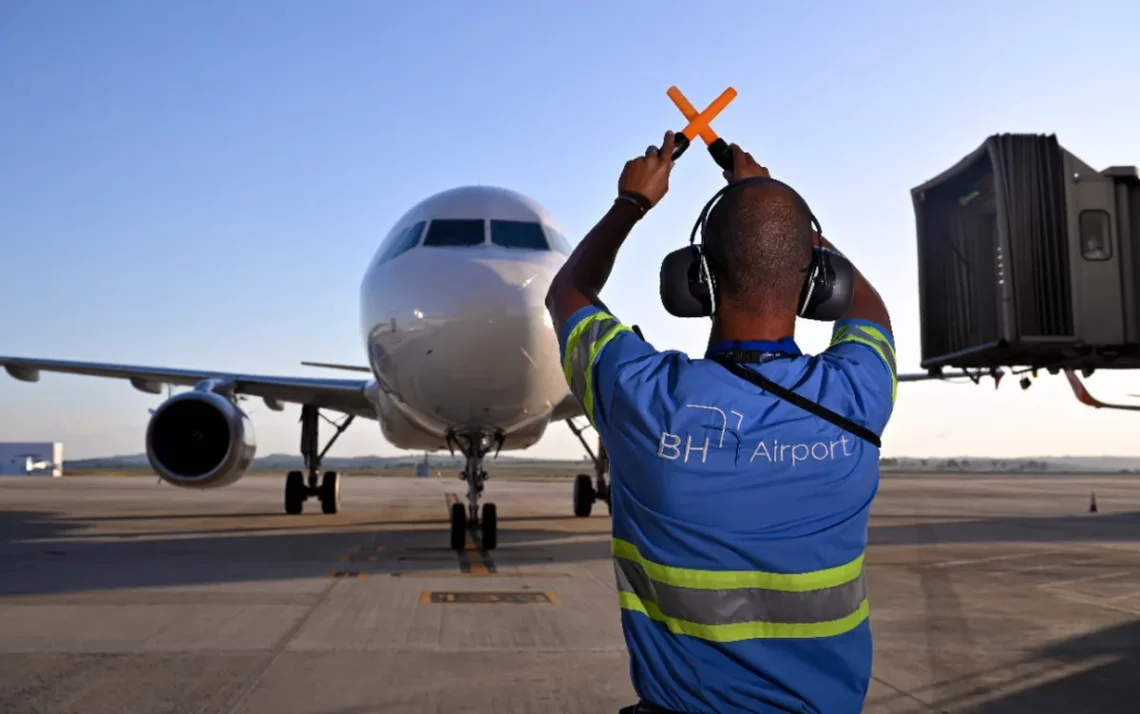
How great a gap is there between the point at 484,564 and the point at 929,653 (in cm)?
481

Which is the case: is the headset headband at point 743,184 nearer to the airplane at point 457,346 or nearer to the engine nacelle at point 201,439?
the airplane at point 457,346

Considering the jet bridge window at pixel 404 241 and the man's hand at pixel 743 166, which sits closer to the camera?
the man's hand at pixel 743 166

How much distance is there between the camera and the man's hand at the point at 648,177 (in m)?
1.84

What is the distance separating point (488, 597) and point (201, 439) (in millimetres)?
7176

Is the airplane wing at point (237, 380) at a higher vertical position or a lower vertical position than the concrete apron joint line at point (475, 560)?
higher

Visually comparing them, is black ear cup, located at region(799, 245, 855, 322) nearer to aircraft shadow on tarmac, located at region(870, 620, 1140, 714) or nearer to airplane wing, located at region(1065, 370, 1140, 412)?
aircraft shadow on tarmac, located at region(870, 620, 1140, 714)

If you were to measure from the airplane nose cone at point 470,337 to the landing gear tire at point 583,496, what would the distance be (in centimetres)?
676

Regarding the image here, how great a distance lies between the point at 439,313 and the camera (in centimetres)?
880

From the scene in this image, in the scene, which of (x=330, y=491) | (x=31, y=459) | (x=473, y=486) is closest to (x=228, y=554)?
(x=473, y=486)

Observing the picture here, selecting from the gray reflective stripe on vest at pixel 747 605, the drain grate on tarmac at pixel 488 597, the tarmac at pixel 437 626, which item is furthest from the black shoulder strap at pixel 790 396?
the drain grate on tarmac at pixel 488 597

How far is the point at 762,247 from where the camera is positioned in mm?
1655

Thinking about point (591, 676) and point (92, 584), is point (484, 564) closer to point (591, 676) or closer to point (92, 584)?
point (92, 584)

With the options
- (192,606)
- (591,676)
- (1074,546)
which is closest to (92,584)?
(192,606)

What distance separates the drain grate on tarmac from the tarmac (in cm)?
3
